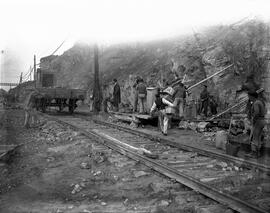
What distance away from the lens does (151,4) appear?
3002 cm

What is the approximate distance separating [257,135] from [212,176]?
1.83m

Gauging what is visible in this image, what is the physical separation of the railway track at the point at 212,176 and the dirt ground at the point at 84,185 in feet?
0.59

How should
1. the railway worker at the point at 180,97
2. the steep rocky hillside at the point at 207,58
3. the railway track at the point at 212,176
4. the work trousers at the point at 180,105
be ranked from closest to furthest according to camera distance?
the railway track at the point at 212,176
the railway worker at the point at 180,97
the work trousers at the point at 180,105
the steep rocky hillside at the point at 207,58

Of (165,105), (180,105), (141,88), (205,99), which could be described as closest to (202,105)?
(205,99)

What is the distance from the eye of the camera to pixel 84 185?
5.73m

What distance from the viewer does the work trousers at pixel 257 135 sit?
716cm

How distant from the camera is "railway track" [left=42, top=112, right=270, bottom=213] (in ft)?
14.9

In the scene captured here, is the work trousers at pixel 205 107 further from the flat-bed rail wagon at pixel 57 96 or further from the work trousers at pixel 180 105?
the flat-bed rail wagon at pixel 57 96

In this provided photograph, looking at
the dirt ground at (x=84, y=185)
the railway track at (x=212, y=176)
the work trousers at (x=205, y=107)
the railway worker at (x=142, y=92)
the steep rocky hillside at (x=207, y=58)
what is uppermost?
the steep rocky hillside at (x=207, y=58)

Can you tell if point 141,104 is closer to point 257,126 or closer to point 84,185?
point 257,126

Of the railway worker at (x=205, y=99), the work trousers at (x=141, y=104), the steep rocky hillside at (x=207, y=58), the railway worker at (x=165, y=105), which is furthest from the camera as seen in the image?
the steep rocky hillside at (x=207, y=58)

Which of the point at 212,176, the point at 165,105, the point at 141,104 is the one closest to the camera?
the point at 212,176

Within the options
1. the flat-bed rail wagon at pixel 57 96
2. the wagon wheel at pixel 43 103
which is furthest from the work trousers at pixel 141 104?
the wagon wheel at pixel 43 103

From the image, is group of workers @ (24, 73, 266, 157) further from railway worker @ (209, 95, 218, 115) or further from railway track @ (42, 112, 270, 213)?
railway track @ (42, 112, 270, 213)
